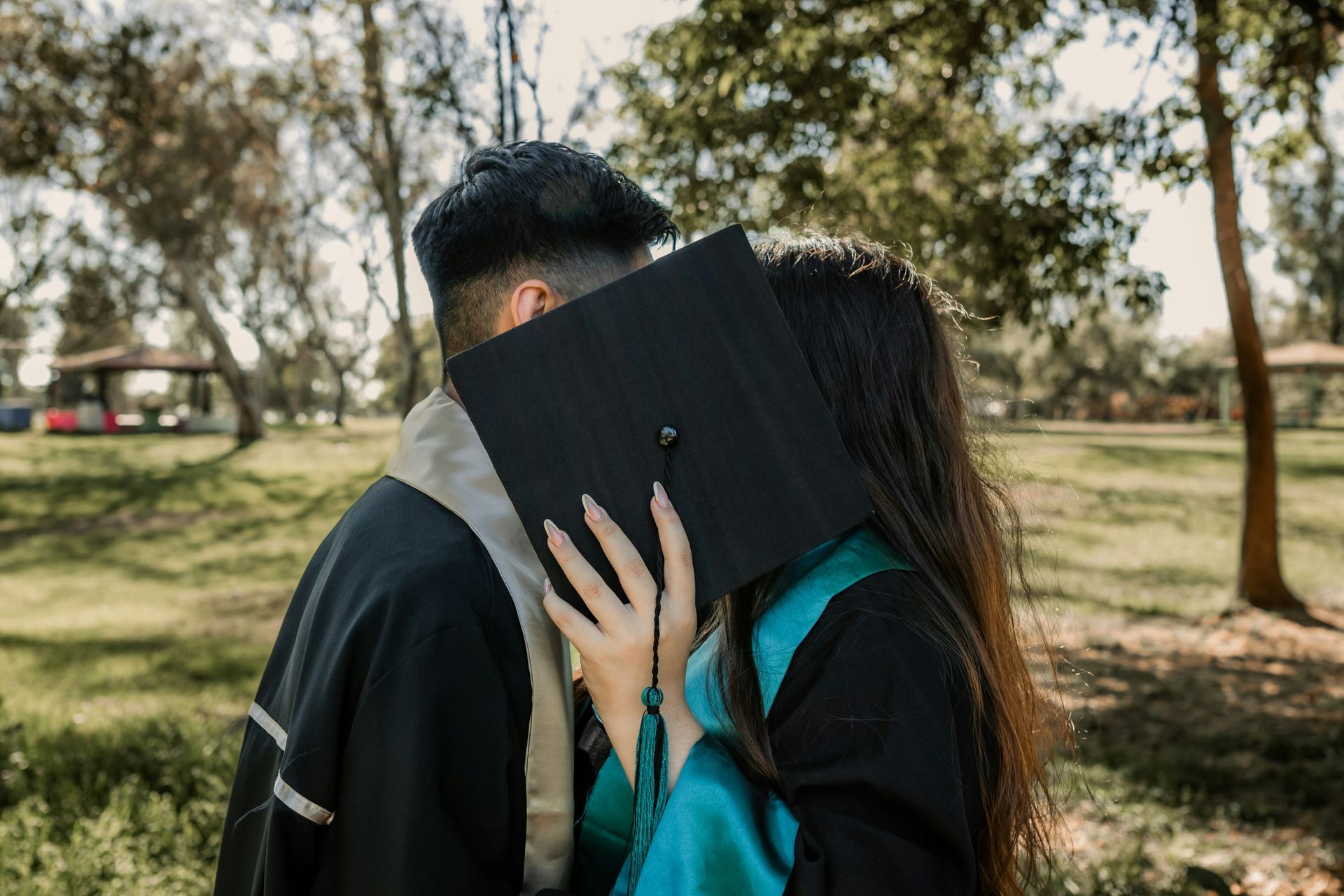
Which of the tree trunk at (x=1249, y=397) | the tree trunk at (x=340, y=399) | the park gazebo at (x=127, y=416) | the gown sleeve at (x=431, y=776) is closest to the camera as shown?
the gown sleeve at (x=431, y=776)

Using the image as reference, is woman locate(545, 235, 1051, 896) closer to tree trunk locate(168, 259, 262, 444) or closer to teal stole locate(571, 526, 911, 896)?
teal stole locate(571, 526, 911, 896)

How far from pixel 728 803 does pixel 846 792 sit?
0.15 m

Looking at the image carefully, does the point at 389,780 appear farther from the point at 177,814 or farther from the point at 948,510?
the point at 177,814

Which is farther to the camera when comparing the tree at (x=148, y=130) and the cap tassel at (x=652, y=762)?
the tree at (x=148, y=130)

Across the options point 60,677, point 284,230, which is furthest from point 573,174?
point 284,230

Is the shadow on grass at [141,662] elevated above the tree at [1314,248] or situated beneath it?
situated beneath

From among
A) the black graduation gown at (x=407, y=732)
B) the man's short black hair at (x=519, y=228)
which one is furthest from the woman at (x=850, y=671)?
the man's short black hair at (x=519, y=228)

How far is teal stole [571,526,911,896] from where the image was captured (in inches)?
47.1

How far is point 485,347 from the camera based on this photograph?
128 centimetres

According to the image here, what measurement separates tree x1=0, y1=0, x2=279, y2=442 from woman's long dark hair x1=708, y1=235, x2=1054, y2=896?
29.2ft

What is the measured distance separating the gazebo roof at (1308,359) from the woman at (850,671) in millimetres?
30691

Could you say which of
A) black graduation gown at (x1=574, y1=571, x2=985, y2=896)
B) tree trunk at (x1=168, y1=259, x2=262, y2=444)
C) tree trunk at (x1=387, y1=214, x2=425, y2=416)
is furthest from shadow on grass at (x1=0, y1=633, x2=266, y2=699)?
tree trunk at (x1=168, y1=259, x2=262, y2=444)

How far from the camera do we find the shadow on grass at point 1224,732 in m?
4.90

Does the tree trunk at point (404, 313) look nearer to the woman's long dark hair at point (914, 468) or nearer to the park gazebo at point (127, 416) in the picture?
the woman's long dark hair at point (914, 468)
